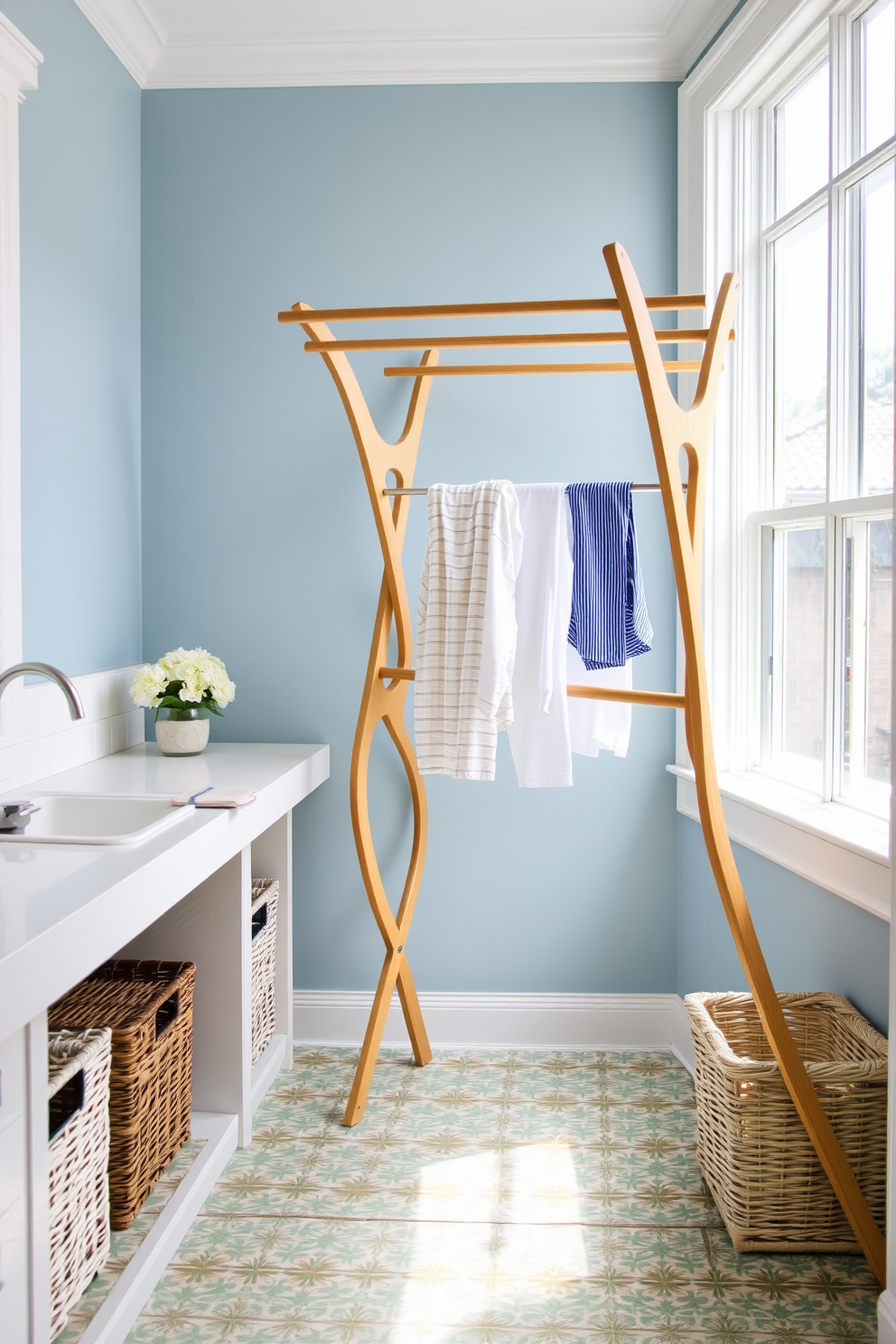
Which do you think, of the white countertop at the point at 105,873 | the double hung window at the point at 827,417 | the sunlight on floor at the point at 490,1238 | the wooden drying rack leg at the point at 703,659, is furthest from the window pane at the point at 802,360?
the sunlight on floor at the point at 490,1238

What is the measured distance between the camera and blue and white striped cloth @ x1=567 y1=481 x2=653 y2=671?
201cm

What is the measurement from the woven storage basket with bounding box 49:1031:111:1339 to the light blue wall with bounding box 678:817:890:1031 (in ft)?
4.39

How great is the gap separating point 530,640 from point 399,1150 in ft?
3.84

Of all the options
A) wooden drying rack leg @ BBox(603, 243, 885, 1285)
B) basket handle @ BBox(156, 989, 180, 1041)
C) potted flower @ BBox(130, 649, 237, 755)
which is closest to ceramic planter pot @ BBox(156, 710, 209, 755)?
potted flower @ BBox(130, 649, 237, 755)

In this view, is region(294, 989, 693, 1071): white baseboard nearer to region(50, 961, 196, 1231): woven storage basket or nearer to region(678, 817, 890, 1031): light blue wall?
region(678, 817, 890, 1031): light blue wall

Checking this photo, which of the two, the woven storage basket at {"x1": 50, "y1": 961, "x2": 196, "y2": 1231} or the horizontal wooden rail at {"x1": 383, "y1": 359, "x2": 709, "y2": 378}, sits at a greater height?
the horizontal wooden rail at {"x1": 383, "y1": 359, "x2": 709, "y2": 378}

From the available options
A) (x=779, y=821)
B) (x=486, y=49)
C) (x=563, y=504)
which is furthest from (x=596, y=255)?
(x=779, y=821)

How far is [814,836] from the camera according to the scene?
1.92m

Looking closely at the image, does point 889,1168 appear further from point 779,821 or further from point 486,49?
point 486,49

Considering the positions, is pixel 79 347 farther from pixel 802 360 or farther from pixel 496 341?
pixel 802 360

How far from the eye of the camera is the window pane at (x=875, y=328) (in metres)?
1.87

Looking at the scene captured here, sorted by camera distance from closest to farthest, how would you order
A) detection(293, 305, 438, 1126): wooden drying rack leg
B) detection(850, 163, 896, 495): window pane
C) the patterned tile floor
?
the patterned tile floor < detection(850, 163, 896, 495): window pane < detection(293, 305, 438, 1126): wooden drying rack leg

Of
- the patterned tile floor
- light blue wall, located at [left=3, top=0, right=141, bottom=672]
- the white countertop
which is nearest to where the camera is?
the white countertop

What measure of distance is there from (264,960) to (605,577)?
1.29 meters
